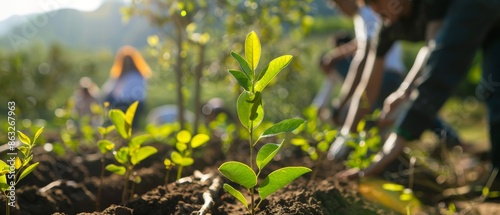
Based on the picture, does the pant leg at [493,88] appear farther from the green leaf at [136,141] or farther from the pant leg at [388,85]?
the green leaf at [136,141]

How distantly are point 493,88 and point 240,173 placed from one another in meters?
2.75

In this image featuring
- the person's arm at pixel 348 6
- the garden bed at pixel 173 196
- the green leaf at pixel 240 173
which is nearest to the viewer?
the green leaf at pixel 240 173

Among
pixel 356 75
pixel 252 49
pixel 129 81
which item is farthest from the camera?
pixel 129 81

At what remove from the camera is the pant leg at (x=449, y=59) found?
3.04 meters

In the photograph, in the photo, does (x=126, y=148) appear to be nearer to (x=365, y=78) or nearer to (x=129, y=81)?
(x=365, y=78)

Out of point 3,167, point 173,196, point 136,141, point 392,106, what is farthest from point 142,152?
point 392,106

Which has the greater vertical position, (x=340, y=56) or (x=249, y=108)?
(x=249, y=108)

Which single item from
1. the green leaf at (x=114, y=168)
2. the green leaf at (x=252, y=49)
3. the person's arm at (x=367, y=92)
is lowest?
the person's arm at (x=367, y=92)

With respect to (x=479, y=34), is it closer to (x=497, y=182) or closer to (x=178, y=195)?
(x=497, y=182)

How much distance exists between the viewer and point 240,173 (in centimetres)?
151

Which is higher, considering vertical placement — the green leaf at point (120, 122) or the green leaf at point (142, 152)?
the green leaf at point (120, 122)

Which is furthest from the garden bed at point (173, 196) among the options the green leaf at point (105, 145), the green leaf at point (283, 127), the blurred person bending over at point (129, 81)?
the blurred person bending over at point (129, 81)

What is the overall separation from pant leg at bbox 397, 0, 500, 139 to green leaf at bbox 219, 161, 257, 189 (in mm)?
1689

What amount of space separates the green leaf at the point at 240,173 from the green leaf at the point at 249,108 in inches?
5.0
